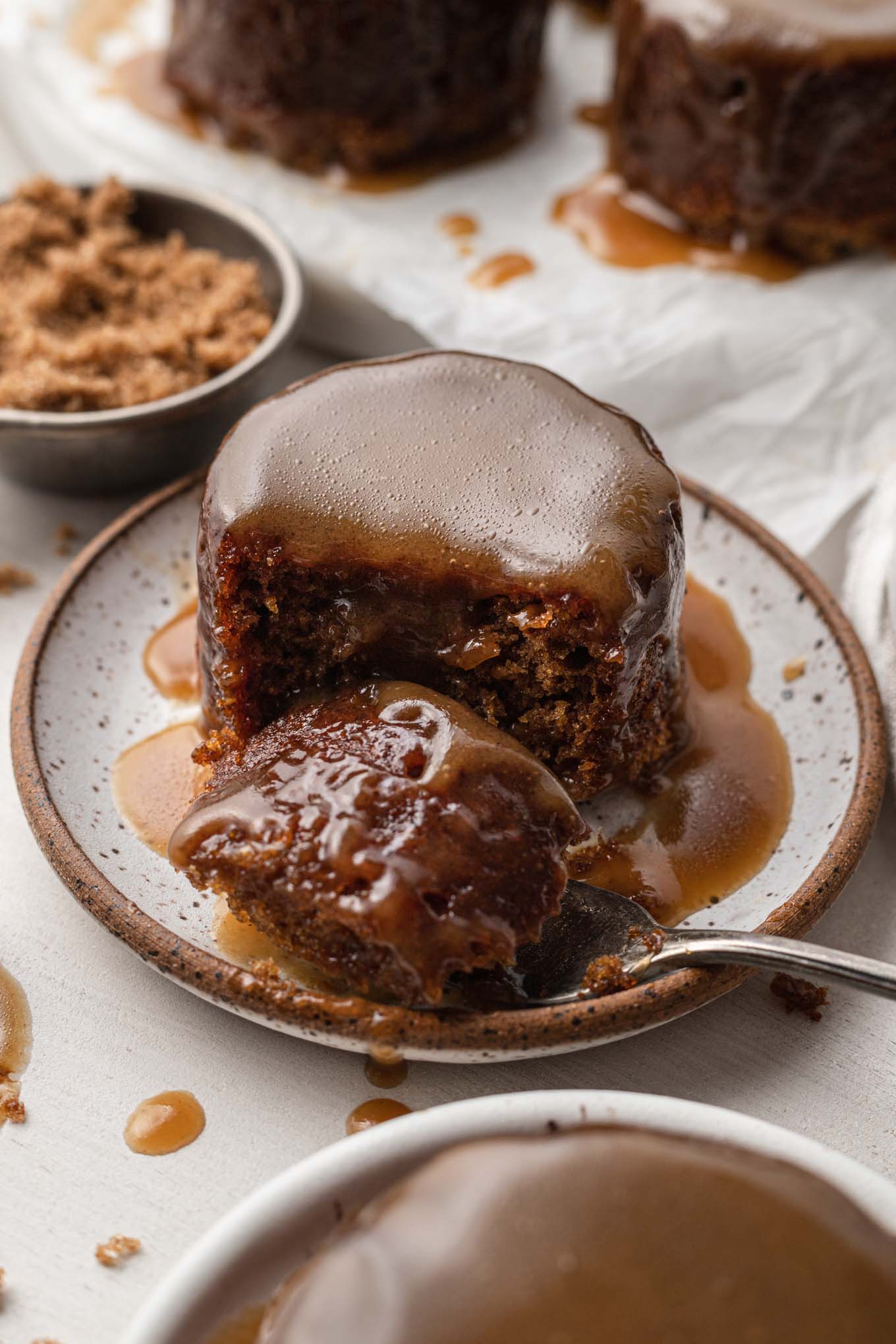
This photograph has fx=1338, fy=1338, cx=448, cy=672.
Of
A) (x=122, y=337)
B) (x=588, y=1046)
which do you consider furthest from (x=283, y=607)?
(x=122, y=337)

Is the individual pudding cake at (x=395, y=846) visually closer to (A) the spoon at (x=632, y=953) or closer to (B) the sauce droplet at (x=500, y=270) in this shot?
(A) the spoon at (x=632, y=953)

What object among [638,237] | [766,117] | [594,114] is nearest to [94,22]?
[594,114]

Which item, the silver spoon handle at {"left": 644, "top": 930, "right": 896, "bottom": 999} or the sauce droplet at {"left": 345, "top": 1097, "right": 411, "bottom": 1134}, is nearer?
the silver spoon handle at {"left": 644, "top": 930, "right": 896, "bottom": 999}

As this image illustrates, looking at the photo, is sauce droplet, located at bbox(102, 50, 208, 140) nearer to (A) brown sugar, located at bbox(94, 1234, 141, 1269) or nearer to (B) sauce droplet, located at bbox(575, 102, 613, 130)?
(B) sauce droplet, located at bbox(575, 102, 613, 130)

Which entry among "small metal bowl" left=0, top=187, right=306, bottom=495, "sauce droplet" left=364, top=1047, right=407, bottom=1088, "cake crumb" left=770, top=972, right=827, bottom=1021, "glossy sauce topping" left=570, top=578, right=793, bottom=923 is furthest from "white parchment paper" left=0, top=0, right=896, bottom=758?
"sauce droplet" left=364, top=1047, right=407, bottom=1088

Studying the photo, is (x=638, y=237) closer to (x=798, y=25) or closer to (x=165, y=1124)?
(x=798, y=25)

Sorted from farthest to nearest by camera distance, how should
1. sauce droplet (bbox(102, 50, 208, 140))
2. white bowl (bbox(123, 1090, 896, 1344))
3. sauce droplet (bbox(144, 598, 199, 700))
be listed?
sauce droplet (bbox(102, 50, 208, 140)) → sauce droplet (bbox(144, 598, 199, 700)) → white bowl (bbox(123, 1090, 896, 1344))

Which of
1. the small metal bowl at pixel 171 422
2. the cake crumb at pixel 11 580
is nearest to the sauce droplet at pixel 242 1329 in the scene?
the cake crumb at pixel 11 580
